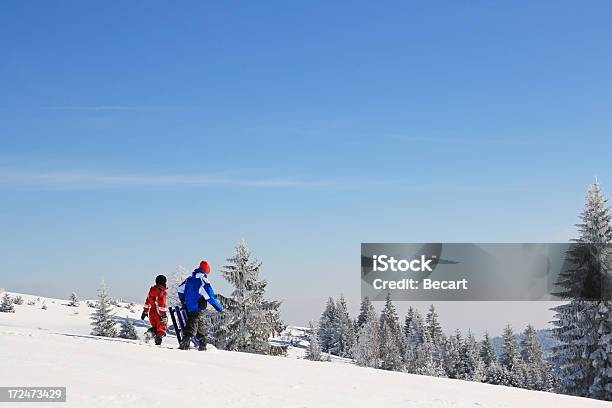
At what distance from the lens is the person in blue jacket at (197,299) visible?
46.0 ft

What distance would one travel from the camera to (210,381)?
9492 millimetres

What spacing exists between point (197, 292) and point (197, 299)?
0.17m

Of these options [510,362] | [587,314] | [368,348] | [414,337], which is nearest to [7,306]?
[368,348]

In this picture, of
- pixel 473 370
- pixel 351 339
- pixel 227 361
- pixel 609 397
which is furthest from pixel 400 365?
pixel 227 361

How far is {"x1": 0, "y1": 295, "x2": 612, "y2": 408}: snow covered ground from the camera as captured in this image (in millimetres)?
7969

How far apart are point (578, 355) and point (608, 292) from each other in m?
3.26

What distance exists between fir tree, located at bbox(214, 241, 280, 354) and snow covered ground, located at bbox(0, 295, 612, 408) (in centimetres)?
1895

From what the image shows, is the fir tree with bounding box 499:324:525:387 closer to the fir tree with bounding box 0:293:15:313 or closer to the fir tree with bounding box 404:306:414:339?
the fir tree with bounding box 404:306:414:339

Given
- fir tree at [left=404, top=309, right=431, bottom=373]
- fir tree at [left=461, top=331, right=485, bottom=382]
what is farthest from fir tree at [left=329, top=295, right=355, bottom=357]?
fir tree at [left=461, top=331, right=485, bottom=382]

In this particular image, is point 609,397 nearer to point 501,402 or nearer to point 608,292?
point 608,292

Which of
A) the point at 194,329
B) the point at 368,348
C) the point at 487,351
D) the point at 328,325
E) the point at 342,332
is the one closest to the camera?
the point at 194,329

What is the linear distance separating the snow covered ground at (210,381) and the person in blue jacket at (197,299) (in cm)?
79

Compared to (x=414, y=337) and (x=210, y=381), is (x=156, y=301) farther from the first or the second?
(x=414, y=337)

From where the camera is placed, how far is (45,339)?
1149 centimetres
